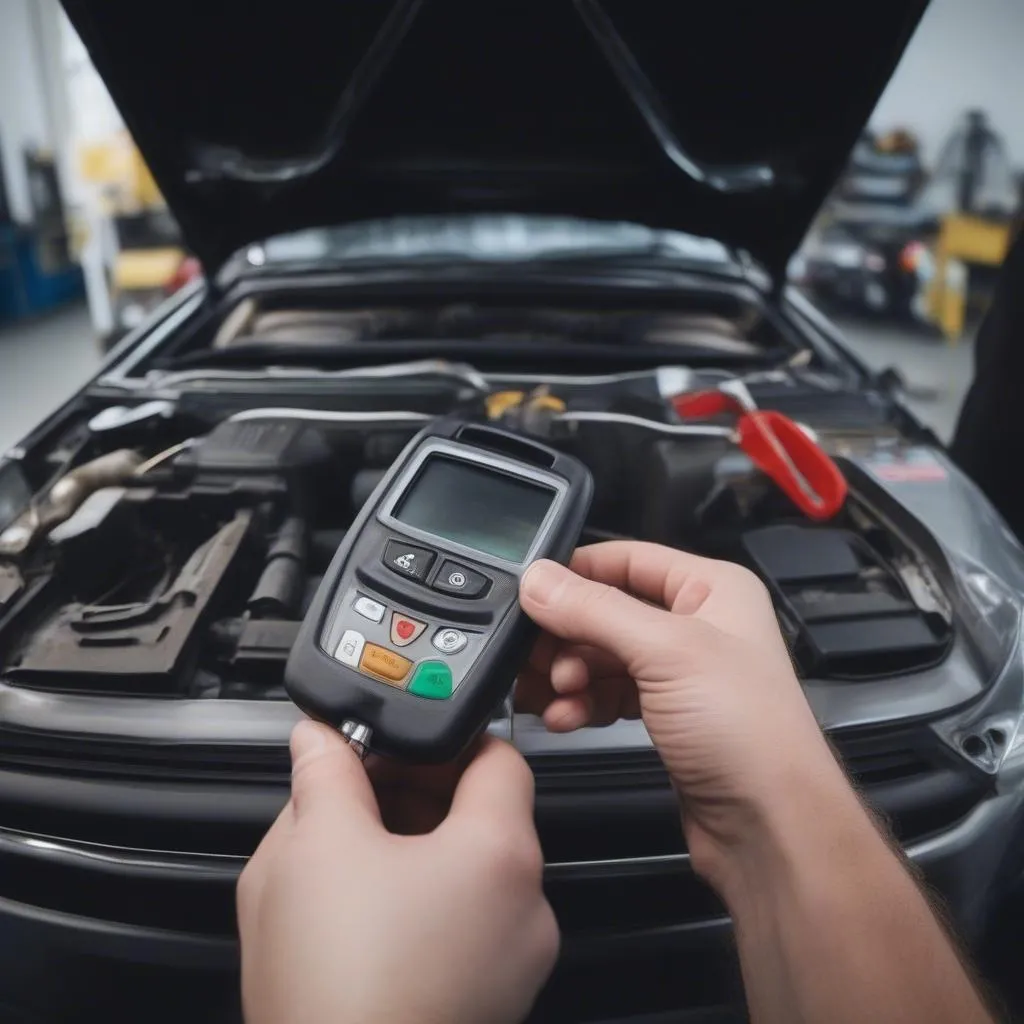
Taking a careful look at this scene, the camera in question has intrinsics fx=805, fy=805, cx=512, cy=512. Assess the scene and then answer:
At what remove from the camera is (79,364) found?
3586mm

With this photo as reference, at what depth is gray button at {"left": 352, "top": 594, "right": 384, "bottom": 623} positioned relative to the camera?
590 mm

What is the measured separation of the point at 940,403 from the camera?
Result: 10.3 feet

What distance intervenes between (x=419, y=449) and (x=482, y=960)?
1.26 ft

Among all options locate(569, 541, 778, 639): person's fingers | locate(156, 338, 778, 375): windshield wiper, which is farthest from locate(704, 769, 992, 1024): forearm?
locate(156, 338, 778, 375): windshield wiper

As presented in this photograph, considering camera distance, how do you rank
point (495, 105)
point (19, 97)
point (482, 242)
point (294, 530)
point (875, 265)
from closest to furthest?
point (294, 530) → point (495, 105) → point (482, 242) → point (875, 265) → point (19, 97)

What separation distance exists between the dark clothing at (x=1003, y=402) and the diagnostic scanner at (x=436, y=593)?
2.90 ft

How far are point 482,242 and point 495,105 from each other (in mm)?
390

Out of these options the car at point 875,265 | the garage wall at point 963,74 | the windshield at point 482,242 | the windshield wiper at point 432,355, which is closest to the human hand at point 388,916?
the windshield wiper at point 432,355

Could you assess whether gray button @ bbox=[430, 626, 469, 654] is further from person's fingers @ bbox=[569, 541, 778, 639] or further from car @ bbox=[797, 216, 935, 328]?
car @ bbox=[797, 216, 935, 328]

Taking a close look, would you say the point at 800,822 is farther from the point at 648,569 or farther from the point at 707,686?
the point at 648,569

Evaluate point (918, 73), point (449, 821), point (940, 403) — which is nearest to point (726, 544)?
point (449, 821)

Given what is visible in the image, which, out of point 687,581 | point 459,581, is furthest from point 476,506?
point 687,581

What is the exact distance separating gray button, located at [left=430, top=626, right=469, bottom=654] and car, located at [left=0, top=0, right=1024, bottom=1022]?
0.40 ft

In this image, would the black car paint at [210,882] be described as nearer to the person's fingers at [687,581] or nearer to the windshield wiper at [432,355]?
the person's fingers at [687,581]
